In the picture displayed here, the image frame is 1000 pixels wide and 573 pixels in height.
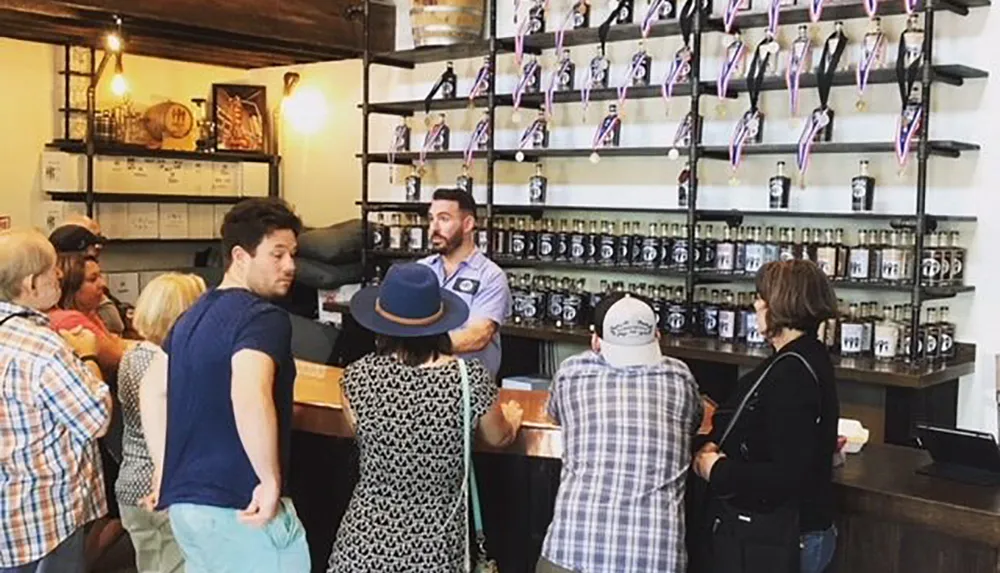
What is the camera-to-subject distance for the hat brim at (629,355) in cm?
236

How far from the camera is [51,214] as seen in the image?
7270mm

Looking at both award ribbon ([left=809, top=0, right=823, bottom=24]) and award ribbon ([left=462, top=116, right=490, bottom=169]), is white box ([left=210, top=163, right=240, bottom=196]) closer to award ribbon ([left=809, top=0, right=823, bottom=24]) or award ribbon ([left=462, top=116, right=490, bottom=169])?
award ribbon ([left=462, top=116, right=490, bottom=169])

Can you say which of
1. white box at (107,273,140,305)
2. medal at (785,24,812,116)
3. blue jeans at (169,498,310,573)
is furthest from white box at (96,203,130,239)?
blue jeans at (169,498,310,573)

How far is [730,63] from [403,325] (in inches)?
117

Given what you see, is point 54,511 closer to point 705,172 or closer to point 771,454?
point 771,454

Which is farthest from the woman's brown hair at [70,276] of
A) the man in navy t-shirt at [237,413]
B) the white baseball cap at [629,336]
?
the white baseball cap at [629,336]

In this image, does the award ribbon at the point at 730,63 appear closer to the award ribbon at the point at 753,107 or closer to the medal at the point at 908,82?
the award ribbon at the point at 753,107

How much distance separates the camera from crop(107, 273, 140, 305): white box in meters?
7.58

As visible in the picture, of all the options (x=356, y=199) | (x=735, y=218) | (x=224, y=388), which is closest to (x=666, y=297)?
(x=735, y=218)

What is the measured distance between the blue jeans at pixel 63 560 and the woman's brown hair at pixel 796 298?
1.75 m

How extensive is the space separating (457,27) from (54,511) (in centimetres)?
393

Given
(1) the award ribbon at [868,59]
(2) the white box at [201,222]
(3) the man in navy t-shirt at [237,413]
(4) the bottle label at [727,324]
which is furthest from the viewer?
(2) the white box at [201,222]

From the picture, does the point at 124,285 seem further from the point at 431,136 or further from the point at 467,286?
the point at 467,286

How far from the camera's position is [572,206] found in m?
5.68
